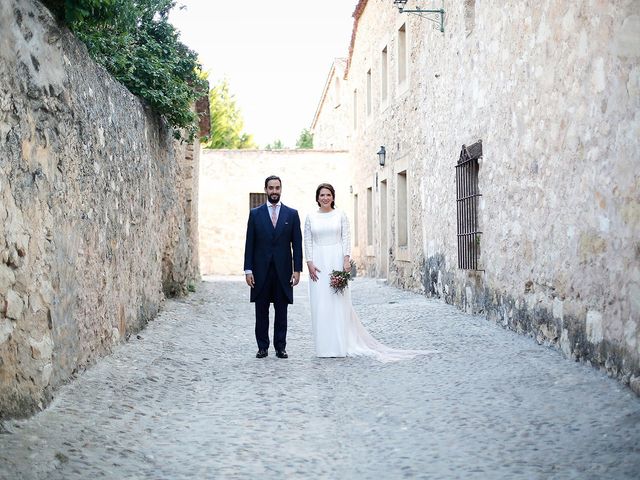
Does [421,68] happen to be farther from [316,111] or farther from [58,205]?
[316,111]

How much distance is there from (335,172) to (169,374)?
1795 cm

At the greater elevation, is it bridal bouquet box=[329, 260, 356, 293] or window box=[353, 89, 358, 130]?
window box=[353, 89, 358, 130]

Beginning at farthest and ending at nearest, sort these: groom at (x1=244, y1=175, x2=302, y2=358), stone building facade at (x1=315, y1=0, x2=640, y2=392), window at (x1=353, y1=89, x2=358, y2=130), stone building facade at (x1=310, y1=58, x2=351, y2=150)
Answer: stone building facade at (x1=310, y1=58, x2=351, y2=150)
window at (x1=353, y1=89, x2=358, y2=130)
groom at (x1=244, y1=175, x2=302, y2=358)
stone building facade at (x1=315, y1=0, x2=640, y2=392)

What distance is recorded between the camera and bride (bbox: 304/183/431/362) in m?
6.80

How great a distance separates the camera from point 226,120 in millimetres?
46250

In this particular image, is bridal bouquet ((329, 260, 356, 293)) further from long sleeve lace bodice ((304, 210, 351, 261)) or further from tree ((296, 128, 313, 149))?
tree ((296, 128, 313, 149))

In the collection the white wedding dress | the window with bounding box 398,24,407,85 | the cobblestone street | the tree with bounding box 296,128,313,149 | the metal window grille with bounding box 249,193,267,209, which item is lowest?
the cobblestone street

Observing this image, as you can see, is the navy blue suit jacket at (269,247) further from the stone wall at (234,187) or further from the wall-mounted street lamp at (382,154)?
the stone wall at (234,187)

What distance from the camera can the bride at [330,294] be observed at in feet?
22.3

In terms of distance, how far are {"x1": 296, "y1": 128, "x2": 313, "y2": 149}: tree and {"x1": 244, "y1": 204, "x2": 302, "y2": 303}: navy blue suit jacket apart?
45598mm

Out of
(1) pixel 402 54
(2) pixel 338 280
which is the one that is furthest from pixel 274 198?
(1) pixel 402 54

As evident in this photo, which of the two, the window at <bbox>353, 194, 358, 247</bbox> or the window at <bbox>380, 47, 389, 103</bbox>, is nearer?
the window at <bbox>380, 47, 389, 103</bbox>

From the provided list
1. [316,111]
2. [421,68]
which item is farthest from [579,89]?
[316,111]

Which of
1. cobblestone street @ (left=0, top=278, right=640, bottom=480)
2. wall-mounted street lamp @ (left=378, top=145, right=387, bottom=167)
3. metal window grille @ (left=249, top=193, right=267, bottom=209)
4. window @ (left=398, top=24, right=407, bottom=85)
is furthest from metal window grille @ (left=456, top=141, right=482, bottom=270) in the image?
metal window grille @ (left=249, top=193, right=267, bottom=209)
